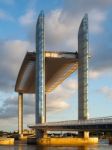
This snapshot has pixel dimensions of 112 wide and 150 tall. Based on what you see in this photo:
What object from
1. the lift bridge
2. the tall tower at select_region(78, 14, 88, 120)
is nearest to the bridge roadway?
the lift bridge

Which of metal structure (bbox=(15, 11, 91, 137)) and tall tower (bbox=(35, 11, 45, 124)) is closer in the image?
metal structure (bbox=(15, 11, 91, 137))

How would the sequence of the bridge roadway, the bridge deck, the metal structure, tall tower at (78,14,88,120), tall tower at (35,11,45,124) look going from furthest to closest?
tall tower at (35,11,45,124)
the bridge deck
the metal structure
tall tower at (78,14,88,120)
the bridge roadway

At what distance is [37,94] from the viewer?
114688 mm

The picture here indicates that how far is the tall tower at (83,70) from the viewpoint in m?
107

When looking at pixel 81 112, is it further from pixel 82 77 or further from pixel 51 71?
pixel 51 71

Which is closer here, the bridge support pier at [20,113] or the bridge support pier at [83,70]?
the bridge support pier at [83,70]

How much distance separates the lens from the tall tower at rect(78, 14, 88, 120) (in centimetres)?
10706

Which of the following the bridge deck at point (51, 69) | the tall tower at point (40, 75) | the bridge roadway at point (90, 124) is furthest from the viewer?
the tall tower at point (40, 75)

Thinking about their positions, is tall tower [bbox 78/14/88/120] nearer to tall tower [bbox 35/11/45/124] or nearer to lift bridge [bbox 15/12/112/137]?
lift bridge [bbox 15/12/112/137]

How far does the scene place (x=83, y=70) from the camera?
109 meters

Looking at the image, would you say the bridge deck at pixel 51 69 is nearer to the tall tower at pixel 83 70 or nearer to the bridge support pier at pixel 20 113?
the tall tower at pixel 83 70

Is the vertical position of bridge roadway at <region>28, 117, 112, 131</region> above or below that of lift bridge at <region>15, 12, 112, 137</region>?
below

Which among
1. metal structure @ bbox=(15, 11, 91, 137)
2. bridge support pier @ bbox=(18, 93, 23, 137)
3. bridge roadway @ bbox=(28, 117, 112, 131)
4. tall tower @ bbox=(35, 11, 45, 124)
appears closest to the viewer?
bridge roadway @ bbox=(28, 117, 112, 131)

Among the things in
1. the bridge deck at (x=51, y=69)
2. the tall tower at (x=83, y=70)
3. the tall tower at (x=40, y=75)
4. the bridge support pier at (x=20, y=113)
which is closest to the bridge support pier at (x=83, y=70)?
the tall tower at (x=83, y=70)
